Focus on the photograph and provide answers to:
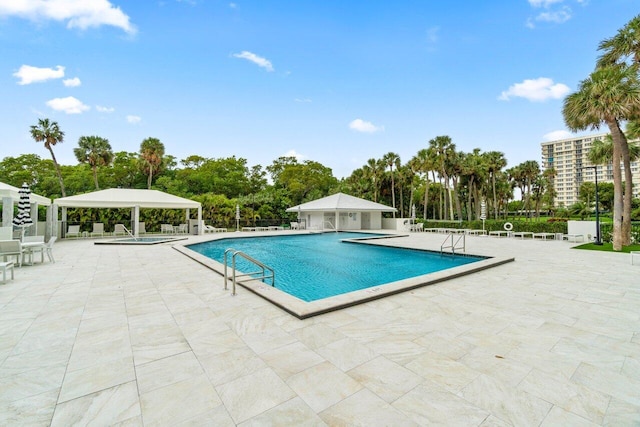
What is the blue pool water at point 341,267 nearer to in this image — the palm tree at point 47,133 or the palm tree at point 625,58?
the palm tree at point 625,58

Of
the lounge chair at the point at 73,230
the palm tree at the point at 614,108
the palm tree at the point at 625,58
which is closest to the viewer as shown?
the palm tree at the point at 614,108

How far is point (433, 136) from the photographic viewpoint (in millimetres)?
28625

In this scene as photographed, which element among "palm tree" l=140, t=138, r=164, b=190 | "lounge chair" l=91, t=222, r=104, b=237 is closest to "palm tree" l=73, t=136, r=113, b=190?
"palm tree" l=140, t=138, r=164, b=190

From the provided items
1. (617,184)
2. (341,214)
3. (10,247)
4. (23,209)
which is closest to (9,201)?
(23,209)

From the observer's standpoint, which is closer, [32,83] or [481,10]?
[481,10]

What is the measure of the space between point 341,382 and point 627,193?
15869 mm

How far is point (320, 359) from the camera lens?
111 inches

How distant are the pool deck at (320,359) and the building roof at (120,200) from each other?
460 inches

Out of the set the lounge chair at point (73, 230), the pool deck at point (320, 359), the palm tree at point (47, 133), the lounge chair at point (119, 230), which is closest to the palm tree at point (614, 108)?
the pool deck at point (320, 359)

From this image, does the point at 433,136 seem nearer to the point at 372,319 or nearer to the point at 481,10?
the point at 481,10

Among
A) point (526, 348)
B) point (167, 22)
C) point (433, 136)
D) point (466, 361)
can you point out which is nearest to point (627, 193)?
point (526, 348)

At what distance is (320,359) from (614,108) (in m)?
14.3

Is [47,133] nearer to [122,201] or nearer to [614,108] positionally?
[122,201]

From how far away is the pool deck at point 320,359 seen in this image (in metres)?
2.05
